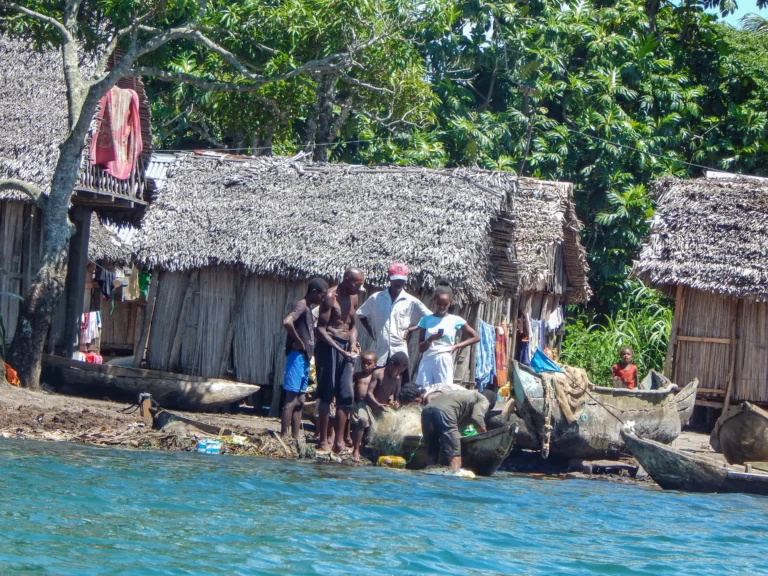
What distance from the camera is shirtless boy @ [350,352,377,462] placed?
35.4ft

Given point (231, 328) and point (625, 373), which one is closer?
point (231, 328)

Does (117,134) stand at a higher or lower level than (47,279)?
higher

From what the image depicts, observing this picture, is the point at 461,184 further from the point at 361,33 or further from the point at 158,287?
the point at 158,287

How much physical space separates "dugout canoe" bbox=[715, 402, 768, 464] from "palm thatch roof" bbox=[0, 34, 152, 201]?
9041 millimetres

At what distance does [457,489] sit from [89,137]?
8.05 metres

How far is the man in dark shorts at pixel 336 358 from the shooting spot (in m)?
10.9

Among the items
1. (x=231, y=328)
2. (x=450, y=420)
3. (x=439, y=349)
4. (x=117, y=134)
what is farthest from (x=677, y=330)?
(x=117, y=134)

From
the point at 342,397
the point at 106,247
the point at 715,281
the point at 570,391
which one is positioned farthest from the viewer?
the point at 106,247

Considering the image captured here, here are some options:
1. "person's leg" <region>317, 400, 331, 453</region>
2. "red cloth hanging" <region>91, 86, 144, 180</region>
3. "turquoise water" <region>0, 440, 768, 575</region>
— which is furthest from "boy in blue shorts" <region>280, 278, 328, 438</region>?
"red cloth hanging" <region>91, 86, 144, 180</region>

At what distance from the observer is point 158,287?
15172mm

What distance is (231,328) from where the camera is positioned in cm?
1471

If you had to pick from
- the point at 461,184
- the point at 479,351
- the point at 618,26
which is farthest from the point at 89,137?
the point at 618,26

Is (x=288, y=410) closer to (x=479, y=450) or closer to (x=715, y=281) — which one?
(x=479, y=450)

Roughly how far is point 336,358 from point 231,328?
4.05 meters
